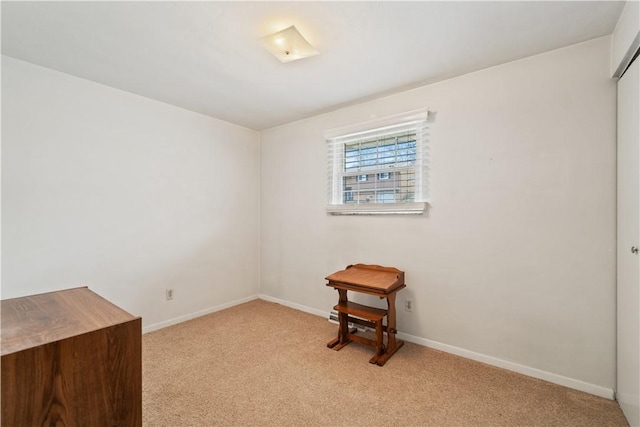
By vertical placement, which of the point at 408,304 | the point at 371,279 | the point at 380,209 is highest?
the point at 380,209

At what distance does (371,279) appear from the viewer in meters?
2.63

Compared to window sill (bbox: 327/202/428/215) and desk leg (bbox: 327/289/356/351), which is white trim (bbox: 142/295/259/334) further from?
window sill (bbox: 327/202/428/215)

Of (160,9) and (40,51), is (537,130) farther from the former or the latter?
(40,51)

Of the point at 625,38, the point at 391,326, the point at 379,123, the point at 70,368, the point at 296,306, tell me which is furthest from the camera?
the point at 296,306

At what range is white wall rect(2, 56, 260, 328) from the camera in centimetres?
228

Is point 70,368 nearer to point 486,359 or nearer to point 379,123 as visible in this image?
point 486,359

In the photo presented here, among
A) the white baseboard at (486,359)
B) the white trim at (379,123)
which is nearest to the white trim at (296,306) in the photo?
the white baseboard at (486,359)

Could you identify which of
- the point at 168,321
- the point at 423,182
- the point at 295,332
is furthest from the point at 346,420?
the point at 168,321

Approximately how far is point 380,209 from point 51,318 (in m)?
2.52

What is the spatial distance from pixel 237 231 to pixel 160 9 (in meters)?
2.65

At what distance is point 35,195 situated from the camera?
2338mm

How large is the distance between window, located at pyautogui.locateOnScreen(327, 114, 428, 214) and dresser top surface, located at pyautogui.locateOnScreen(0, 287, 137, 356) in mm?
2324

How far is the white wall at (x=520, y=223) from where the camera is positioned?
1.96 m

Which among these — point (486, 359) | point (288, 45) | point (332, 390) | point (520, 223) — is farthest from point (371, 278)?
point (288, 45)
